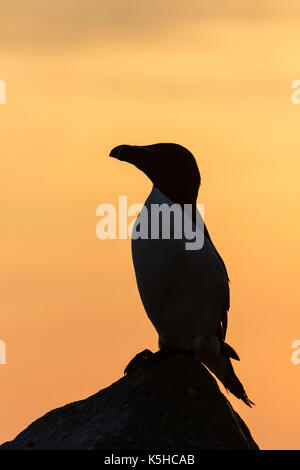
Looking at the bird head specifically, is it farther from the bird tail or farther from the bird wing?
the bird tail

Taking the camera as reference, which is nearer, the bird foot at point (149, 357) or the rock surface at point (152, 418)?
the rock surface at point (152, 418)

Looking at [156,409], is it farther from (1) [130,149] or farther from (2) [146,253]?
(1) [130,149]

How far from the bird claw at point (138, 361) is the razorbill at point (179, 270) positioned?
0.72 ft

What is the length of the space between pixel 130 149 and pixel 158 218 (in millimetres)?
1232

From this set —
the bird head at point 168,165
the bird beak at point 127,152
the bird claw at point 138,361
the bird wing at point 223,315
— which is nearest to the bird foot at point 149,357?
the bird claw at point 138,361

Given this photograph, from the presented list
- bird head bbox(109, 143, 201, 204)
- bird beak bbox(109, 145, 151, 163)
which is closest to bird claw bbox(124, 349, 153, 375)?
bird head bbox(109, 143, 201, 204)

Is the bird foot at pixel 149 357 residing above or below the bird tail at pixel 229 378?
above

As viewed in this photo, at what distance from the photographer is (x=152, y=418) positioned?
10.3 meters

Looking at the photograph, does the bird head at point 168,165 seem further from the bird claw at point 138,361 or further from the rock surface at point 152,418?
the rock surface at point 152,418

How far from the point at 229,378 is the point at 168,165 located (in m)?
2.84

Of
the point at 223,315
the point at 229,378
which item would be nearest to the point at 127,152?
the point at 223,315

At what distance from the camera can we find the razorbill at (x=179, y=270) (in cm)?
1100
